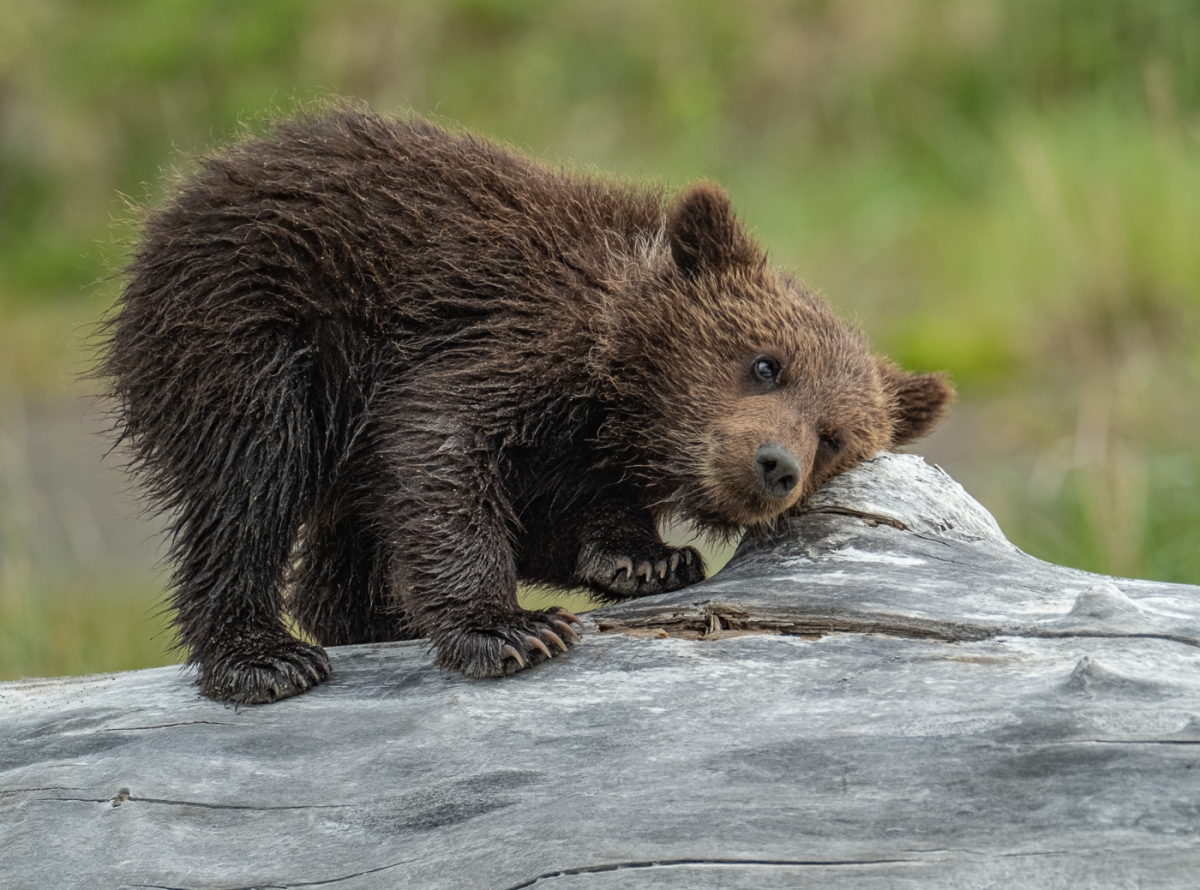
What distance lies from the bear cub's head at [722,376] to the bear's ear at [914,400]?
16 centimetres

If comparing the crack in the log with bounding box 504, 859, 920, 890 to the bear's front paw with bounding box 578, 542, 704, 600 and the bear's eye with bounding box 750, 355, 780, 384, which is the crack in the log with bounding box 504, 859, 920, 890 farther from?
the bear's eye with bounding box 750, 355, 780, 384

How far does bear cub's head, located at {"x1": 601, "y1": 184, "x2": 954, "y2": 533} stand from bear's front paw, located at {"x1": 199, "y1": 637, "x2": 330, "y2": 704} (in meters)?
1.32

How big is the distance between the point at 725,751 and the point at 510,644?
0.86 m

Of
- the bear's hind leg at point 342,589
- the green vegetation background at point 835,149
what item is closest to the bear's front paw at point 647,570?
the bear's hind leg at point 342,589

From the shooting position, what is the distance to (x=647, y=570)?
4602 millimetres

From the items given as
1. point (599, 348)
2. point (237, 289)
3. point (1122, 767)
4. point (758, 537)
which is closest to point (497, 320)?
point (599, 348)

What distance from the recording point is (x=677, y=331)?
489 cm

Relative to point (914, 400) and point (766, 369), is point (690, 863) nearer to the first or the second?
point (766, 369)

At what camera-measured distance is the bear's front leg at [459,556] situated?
163 inches

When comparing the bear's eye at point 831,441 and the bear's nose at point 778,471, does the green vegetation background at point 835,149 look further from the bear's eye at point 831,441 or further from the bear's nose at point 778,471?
the bear's nose at point 778,471

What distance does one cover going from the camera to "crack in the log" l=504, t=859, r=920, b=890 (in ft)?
10.5

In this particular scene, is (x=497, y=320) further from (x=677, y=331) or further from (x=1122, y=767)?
(x=1122, y=767)

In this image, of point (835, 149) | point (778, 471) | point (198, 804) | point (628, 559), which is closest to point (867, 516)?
point (778, 471)

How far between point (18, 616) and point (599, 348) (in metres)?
4.00
